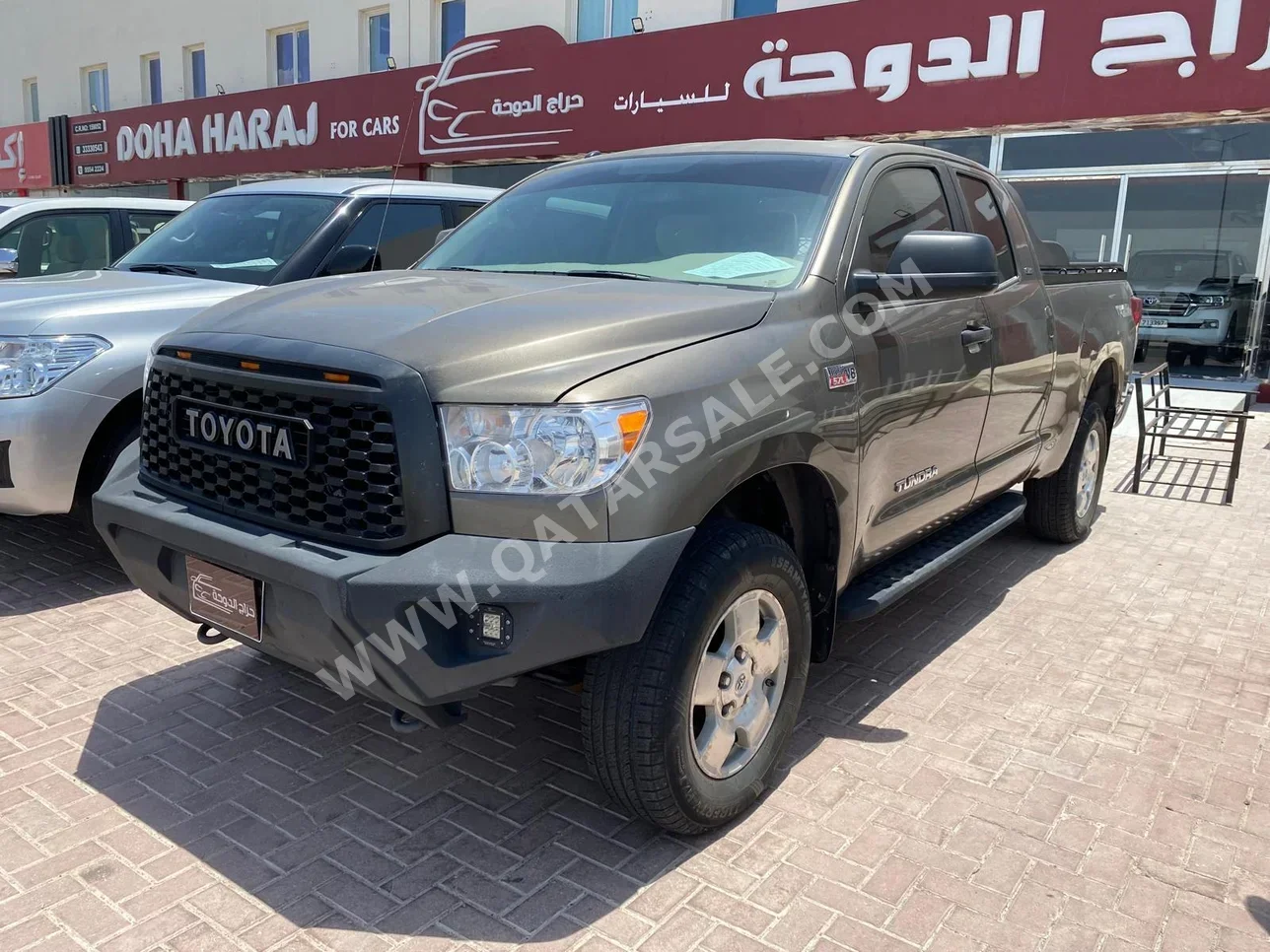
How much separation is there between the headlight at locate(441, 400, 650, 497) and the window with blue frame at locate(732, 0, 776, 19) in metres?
12.8

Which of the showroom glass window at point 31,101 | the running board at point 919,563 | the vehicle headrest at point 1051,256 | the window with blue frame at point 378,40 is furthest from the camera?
the showroom glass window at point 31,101

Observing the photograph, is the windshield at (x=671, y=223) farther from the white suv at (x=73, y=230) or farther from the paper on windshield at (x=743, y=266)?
the white suv at (x=73, y=230)

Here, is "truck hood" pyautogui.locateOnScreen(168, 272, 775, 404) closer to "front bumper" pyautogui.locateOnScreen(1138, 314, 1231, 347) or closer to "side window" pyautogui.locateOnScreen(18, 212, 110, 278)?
"side window" pyautogui.locateOnScreen(18, 212, 110, 278)

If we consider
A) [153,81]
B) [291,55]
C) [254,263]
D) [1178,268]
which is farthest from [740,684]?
[153,81]

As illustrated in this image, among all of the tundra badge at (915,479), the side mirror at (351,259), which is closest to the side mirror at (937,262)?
the tundra badge at (915,479)

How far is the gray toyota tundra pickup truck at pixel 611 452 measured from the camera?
7.78ft

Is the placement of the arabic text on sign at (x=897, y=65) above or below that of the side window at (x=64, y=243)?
above

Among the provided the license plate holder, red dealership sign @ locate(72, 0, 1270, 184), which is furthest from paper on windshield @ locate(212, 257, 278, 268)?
the license plate holder

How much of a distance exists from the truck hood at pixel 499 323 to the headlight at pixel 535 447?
0.15 feet

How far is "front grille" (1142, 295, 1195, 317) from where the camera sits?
12.1m

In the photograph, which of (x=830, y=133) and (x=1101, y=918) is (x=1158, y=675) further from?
(x=830, y=133)

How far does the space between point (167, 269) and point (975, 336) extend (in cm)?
438

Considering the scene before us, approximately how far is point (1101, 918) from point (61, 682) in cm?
355

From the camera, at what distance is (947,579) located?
210 inches
